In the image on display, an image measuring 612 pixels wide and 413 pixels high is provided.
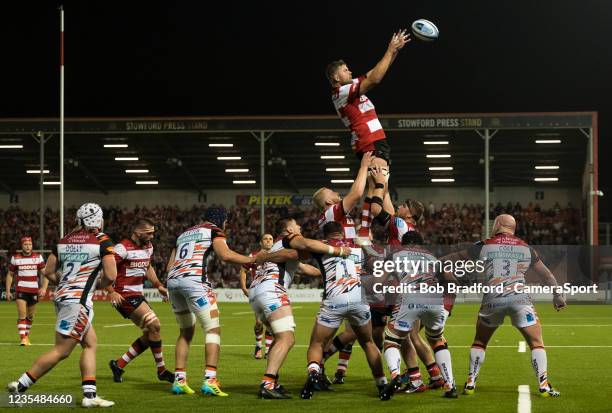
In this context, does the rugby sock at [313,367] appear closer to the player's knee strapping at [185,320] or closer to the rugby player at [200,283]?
the rugby player at [200,283]

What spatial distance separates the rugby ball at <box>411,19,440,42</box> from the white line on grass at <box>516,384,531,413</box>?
4773mm

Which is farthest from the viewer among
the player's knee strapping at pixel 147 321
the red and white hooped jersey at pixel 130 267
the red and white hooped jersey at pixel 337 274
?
the red and white hooped jersey at pixel 130 267

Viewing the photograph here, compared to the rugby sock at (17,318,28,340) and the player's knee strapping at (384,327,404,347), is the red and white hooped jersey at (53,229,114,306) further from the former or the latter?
the rugby sock at (17,318,28,340)

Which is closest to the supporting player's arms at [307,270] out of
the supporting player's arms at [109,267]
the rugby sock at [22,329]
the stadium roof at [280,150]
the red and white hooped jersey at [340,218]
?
the red and white hooped jersey at [340,218]

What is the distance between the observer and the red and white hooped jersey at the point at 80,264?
10930mm

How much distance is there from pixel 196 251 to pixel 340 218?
197cm

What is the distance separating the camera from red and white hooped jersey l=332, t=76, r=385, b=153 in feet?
40.5

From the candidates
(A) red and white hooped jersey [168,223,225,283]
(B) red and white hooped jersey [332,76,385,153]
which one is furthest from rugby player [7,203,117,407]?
(B) red and white hooped jersey [332,76,385,153]

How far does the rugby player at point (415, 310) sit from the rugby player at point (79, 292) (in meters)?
3.63

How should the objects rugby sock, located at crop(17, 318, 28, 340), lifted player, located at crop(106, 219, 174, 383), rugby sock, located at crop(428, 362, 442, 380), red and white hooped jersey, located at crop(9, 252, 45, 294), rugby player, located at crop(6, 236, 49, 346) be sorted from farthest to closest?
red and white hooped jersey, located at crop(9, 252, 45, 294) < rugby player, located at crop(6, 236, 49, 346) < rugby sock, located at crop(17, 318, 28, 340) < lifted player, located at crop(106, 219, 174, 383) < rugby sock, located at crop(428, 362, 442, 380)

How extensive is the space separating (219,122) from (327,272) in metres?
35.5

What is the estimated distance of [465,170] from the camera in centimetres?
5403

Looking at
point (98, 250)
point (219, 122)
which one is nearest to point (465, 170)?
point (219, 122)

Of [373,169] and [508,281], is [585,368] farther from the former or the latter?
[373,169]
